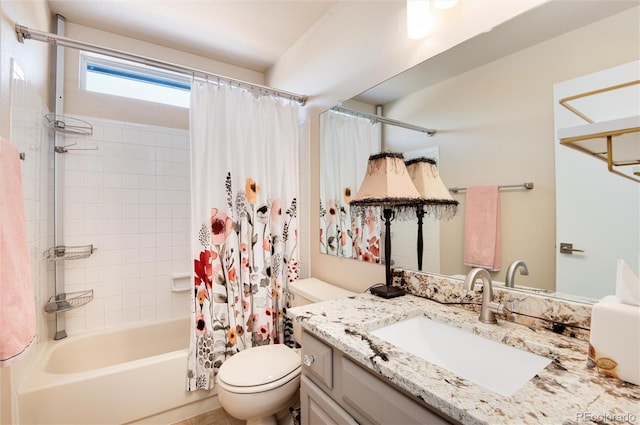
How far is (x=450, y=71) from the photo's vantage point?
1147 millimetres

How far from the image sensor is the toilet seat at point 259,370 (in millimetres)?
1300

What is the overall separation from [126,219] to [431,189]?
2.21 m

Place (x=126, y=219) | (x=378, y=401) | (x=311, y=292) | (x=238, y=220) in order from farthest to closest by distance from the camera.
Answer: (x=126, y=219), (x=238, y=220), (x=311, y=292), (x=378, y=401)

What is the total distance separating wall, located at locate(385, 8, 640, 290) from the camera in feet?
2.62

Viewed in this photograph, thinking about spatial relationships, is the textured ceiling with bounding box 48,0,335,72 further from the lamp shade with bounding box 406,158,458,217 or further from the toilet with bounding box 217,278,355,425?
the toilet with bounding box 217,278,355,425

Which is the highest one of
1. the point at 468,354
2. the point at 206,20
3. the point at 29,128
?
the point at 206,20

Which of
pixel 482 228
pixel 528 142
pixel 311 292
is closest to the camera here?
pixel 528 142


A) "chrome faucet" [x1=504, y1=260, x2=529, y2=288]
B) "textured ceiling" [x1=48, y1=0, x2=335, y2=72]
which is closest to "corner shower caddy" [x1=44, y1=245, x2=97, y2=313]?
"textured ceiling" [x1=48, y1=0, x2=335, y2=72]

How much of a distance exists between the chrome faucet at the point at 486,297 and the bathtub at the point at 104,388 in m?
1.62

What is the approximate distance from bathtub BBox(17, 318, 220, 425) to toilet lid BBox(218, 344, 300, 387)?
0.42 m

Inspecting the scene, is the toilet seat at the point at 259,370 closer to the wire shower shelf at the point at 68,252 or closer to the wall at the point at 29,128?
the wall at the point at 29,128

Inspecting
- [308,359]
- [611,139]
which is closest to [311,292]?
[308,359]

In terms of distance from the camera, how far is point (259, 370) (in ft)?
4.57

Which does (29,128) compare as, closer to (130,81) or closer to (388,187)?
(130,81)
